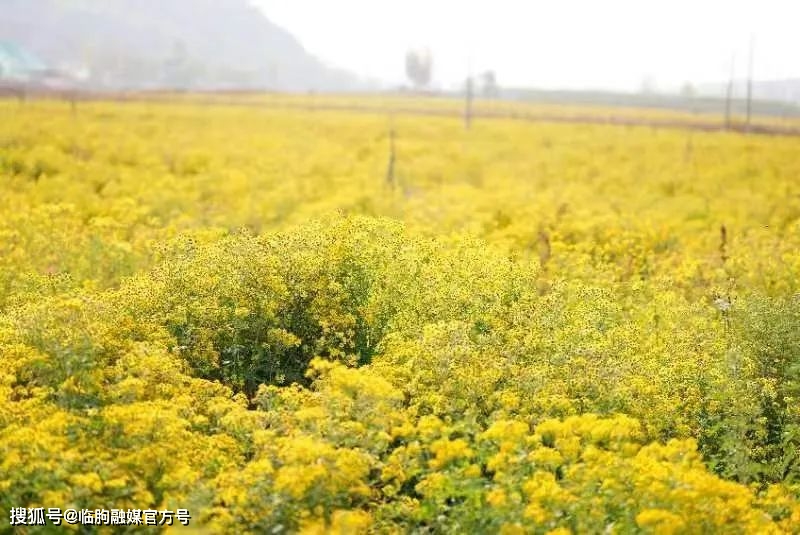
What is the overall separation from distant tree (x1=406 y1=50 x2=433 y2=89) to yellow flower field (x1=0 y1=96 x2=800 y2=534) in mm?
133230

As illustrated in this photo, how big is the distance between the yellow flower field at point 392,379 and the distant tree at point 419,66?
437ft

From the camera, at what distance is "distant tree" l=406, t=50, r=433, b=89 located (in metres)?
143

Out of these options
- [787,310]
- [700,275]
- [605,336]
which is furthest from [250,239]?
[700,275]

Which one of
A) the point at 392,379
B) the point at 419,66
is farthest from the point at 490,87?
the point at 392,379

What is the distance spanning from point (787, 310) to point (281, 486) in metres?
5.39

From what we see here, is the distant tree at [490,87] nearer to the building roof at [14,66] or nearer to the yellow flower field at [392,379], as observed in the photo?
the building roof at [14,66]

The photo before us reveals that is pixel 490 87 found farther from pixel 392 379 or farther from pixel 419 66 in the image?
pixel 392 379

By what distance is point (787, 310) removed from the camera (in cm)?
780

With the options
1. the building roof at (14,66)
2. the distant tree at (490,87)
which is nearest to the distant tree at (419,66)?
the distant tree at (490,87)

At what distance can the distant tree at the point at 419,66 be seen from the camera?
143 metres

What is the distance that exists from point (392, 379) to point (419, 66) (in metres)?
141

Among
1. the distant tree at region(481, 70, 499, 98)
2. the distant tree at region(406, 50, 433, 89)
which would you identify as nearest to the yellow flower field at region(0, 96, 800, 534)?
the distant tree at region(481, 70, 499, 98)

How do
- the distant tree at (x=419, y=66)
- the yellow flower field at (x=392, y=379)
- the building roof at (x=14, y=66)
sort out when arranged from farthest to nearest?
the distant tree at (x=419, y=66) < the building roof at (x=14, y=66) < the yellow flower field at (x=392, y=379)

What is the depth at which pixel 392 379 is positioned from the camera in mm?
6402
